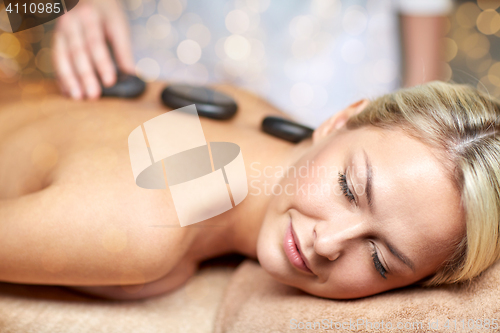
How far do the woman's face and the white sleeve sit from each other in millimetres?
1182

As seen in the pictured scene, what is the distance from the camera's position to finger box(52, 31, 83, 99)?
964 mm

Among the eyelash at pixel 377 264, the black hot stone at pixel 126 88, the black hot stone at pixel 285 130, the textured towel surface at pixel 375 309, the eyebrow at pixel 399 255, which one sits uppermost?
the black hot stone at pixel 126 88

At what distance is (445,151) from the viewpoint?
653 mm

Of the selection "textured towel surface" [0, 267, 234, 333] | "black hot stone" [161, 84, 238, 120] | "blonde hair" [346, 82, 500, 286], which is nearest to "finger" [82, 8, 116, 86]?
"black hot stone" [161, 84, 238, 120]

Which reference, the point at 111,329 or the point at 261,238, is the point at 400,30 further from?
the point at 111,329

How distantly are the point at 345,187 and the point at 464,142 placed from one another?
262 millimetres

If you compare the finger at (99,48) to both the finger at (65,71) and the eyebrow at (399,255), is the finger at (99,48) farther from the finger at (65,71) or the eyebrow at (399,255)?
the eyebrow at (399,255)

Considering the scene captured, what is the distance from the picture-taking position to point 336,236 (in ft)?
2.09

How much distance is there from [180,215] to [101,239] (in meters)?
0.17

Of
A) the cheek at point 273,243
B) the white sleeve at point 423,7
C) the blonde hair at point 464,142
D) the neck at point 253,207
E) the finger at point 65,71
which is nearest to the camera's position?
the blonde hair at point 464,142

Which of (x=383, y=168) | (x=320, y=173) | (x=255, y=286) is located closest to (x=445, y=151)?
(x=383, y=168)

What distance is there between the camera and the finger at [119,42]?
3.51 feet

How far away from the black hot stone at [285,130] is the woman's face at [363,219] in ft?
0.62

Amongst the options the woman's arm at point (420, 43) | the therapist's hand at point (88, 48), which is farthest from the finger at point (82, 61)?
the woman's arm at point (420, 43)
